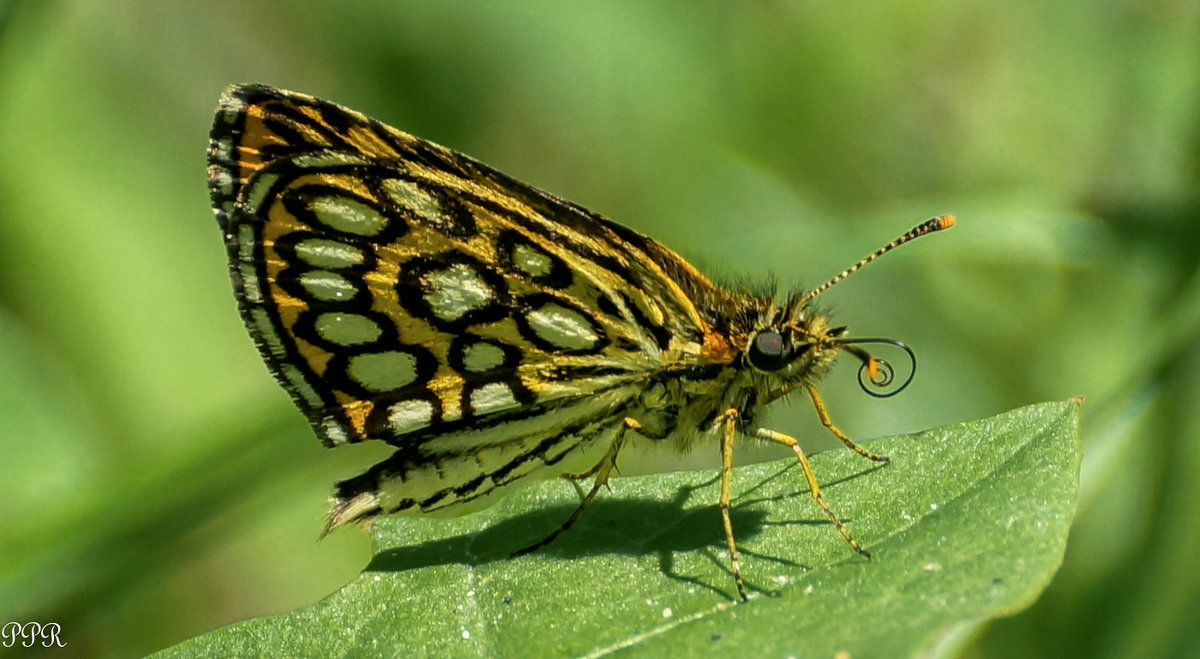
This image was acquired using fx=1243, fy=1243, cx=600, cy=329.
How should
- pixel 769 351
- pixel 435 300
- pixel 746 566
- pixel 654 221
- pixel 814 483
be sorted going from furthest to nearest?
1. pixel 654 221
2. pixel 435 300
3. pixel 769 351
4. pixel 814 483
5. pixel 746 566

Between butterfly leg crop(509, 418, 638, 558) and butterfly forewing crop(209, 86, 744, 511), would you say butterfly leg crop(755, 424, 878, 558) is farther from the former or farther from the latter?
butterfly leg crop(509, 418, 638, 558)

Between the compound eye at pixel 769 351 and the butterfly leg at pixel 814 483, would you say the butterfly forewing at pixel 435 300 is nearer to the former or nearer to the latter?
the compound eye at pixel 769 351

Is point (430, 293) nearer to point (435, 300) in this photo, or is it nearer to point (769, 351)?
point (435, 300)

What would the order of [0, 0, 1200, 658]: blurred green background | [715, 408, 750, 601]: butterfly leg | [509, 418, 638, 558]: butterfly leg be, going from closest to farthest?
[715, 408, 750, 601]: butterfly leg < [509, 418, 638, 558]: butterfly leg < [0, 0, 1200, 658]: blurred green background

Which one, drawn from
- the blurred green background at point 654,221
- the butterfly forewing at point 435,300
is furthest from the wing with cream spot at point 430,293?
the blurred green background at point 654,221

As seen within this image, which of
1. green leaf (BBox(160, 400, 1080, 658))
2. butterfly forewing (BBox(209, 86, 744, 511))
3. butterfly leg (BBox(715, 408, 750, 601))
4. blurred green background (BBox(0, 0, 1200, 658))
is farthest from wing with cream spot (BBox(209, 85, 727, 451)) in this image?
blurred green background (BBox(0, 0, 1200, 658))

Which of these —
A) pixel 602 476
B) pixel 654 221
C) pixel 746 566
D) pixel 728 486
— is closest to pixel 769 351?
pixel 728 486

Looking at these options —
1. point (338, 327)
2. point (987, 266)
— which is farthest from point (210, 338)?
point (987, 266)

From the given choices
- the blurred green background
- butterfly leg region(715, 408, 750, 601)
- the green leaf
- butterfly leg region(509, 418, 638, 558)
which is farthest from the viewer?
the blurred green background
